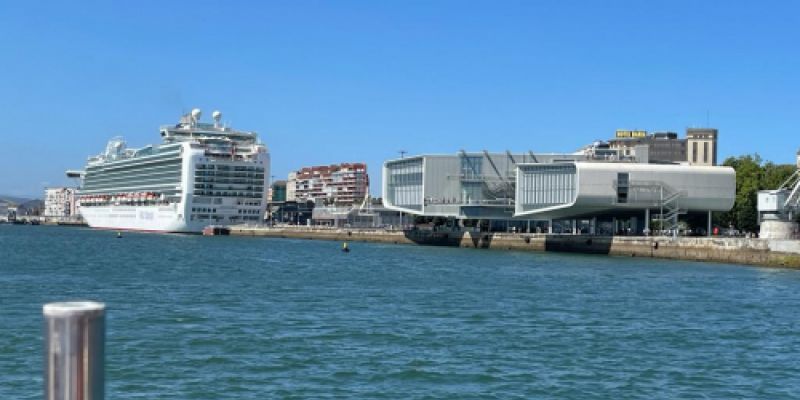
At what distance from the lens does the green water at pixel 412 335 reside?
1950 cm

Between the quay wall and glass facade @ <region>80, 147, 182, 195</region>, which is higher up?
glass facade @ <region>80, 147, 182, 195</region>

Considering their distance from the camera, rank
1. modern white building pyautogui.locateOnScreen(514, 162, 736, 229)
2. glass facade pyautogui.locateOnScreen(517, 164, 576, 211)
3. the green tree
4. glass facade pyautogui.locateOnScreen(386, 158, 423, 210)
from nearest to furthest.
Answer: modern white building pyautogui.locateOnScreen(514, 162, 736, 229), glass facade pyautogui.locateOnScreen(517, 164, 576, 211), the green tree, glass facade pyautogui.locateOnScreen(386, 158, 423, 210)

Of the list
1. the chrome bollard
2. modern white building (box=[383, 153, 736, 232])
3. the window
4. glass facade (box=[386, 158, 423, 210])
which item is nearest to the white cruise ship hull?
glass facade (box=[386, 158, 423, 210])

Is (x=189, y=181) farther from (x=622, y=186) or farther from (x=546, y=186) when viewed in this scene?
(x=622, y=186)

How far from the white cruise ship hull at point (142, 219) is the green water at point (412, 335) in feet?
248

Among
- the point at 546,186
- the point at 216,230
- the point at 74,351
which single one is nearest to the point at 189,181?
the point at 216,230

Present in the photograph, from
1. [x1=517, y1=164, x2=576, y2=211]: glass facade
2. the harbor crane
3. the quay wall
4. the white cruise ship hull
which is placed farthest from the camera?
the white cruise ship hull

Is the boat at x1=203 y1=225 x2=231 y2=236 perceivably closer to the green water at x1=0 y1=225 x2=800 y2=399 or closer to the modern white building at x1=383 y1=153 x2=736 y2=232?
the modern white building at x1=383 y1=153 x2=736 y2=232

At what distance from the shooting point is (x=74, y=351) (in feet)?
14.3

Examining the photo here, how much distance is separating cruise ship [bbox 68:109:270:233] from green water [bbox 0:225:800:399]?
76543mm

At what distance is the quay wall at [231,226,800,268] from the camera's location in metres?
71.1

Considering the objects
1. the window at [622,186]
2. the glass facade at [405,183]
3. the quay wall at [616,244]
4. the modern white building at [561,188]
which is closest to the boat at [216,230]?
the quay wall at [616,244]

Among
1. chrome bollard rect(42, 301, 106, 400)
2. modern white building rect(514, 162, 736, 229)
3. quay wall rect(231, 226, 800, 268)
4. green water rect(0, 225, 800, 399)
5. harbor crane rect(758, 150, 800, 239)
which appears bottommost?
green water rect(0, 225, 800, 399)

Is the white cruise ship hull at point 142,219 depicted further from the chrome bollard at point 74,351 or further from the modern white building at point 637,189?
the chrome bollard at point 74,351
